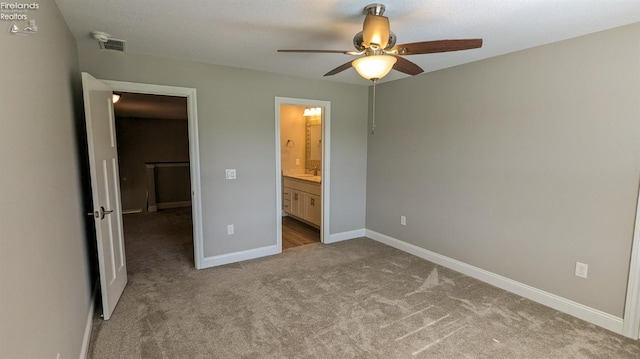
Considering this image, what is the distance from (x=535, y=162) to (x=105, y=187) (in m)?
3.81

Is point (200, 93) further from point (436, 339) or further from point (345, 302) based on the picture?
point (436, 339)

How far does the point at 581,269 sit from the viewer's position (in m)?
2.57

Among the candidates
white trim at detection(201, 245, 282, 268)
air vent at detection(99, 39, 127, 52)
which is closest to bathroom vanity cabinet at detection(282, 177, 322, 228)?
white trim at detection(201, 245, 282, 268)

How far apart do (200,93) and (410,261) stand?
3.17 m

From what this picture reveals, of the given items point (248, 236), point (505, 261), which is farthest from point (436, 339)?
point (248, 236)

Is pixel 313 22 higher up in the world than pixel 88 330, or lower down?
higher up

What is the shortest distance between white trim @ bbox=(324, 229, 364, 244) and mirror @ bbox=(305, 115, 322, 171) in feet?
5.54

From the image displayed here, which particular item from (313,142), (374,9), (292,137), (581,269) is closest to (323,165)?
(313,142)

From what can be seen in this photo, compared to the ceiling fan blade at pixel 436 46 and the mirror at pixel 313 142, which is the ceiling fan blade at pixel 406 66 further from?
the mirror at pixel 313 142

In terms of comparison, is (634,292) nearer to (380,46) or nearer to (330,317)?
(330,317)

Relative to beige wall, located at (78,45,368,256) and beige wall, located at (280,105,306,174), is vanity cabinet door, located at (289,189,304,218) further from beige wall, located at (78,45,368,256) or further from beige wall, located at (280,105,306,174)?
beige wall, located at (78,45,368,256)

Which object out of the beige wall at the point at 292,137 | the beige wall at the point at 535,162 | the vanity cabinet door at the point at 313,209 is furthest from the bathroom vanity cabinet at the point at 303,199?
the beige wall at the point at 535,162

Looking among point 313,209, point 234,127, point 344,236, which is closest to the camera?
point 234,127

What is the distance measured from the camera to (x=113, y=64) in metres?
2.94
